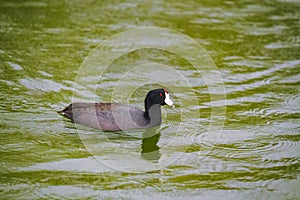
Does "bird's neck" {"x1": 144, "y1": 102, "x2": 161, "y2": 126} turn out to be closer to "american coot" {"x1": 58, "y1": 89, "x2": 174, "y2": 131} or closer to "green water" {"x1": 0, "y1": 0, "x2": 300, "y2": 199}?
"american coot" {"x1": 58, "y1": 89, "x2": 174, "y2": 131}

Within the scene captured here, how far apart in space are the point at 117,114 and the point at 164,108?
49.9 inches

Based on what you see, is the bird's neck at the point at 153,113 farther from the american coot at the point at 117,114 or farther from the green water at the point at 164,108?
the green water at the point at 164,108

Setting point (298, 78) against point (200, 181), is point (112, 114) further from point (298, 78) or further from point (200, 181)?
point (298, 78)

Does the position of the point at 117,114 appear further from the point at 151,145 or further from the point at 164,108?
the point at 164,108

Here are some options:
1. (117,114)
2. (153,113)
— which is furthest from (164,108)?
(117,114)

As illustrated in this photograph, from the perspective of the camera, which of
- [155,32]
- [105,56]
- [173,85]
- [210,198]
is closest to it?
[210,198]

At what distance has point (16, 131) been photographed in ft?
24.7

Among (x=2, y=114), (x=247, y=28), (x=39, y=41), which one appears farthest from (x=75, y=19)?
(x=2, y=114)

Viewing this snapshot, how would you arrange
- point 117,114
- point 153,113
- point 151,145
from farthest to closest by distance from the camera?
point 153,113 < point 117,114 < point 151,145

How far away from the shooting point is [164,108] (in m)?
8.73

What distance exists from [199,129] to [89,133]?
149 cm

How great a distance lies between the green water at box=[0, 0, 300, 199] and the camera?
6.45 metres

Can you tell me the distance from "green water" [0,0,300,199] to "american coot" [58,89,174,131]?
0.13 meters

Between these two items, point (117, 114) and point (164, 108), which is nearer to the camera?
point (117, 114)
